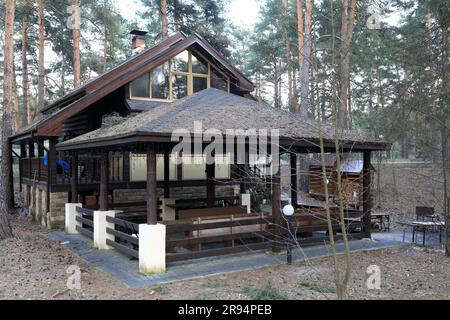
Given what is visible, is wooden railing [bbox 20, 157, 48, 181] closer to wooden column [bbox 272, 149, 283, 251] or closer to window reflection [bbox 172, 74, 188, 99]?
window reflection [bbox 172, 74, 188, 99]

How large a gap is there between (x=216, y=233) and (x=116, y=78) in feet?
22.0

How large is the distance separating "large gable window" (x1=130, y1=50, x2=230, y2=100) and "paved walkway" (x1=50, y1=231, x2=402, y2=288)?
568cm

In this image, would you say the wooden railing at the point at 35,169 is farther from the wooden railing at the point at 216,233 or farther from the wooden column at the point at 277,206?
the wooden column at the point at 277,206

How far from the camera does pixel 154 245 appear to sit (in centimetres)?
736

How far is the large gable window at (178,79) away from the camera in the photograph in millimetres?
13602

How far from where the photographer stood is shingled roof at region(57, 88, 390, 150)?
7.52 metres

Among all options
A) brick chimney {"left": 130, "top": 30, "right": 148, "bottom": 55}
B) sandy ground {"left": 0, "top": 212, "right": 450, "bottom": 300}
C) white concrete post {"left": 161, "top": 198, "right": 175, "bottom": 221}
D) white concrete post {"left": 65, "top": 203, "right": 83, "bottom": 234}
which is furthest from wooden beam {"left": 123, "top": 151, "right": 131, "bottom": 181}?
brick chimney {"left": 130, "top": 30, "right": 148, "bottom": 55}

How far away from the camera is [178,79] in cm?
1409

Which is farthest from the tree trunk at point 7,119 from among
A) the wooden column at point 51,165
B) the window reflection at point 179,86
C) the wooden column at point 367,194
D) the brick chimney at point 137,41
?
the wooden column at point 367,194

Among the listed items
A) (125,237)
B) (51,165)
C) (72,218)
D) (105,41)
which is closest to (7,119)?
(51,165)

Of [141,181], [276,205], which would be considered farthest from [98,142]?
[141,181]

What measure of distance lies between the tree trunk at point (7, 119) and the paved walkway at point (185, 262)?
1.52 m

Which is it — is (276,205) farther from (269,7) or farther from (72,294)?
(269,7)

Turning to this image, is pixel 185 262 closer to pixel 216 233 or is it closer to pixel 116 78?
pixel 216 233
